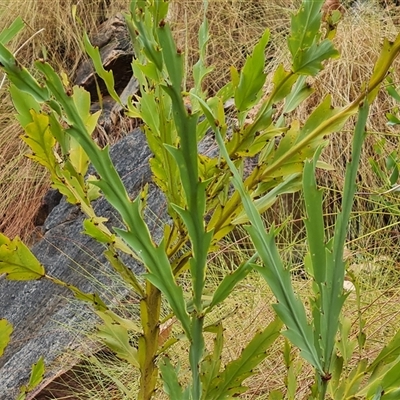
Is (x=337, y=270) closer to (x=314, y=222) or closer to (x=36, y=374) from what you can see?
(x=314, y=222)

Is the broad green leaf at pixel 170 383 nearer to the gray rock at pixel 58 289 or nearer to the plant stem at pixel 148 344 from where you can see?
the plant stem at pixel 148 344

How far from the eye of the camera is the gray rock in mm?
1724

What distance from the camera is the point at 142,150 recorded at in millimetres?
2258

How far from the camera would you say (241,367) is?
496 millimetres

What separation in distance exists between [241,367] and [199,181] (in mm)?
183

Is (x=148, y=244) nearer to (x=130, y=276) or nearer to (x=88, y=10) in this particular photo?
(x=130, y=276)

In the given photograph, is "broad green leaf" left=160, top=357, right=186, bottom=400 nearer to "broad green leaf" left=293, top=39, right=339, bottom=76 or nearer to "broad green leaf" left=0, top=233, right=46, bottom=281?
"broad green leaf" left=0, top=233, right=46, bottom=281

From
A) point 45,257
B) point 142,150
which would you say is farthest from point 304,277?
point 45,257

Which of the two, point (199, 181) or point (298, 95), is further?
point (298, 95)

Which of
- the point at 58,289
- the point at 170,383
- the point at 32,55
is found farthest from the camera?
the point at 32,55

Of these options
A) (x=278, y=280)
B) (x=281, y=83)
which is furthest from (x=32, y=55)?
(x=278, y=280)

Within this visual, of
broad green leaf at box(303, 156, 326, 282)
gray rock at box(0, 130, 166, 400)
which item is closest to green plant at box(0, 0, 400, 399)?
broad green leaf at box(303, 156, 326, 282)

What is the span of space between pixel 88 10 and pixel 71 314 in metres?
2.31

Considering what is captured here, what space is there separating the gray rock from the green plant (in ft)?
3.75
